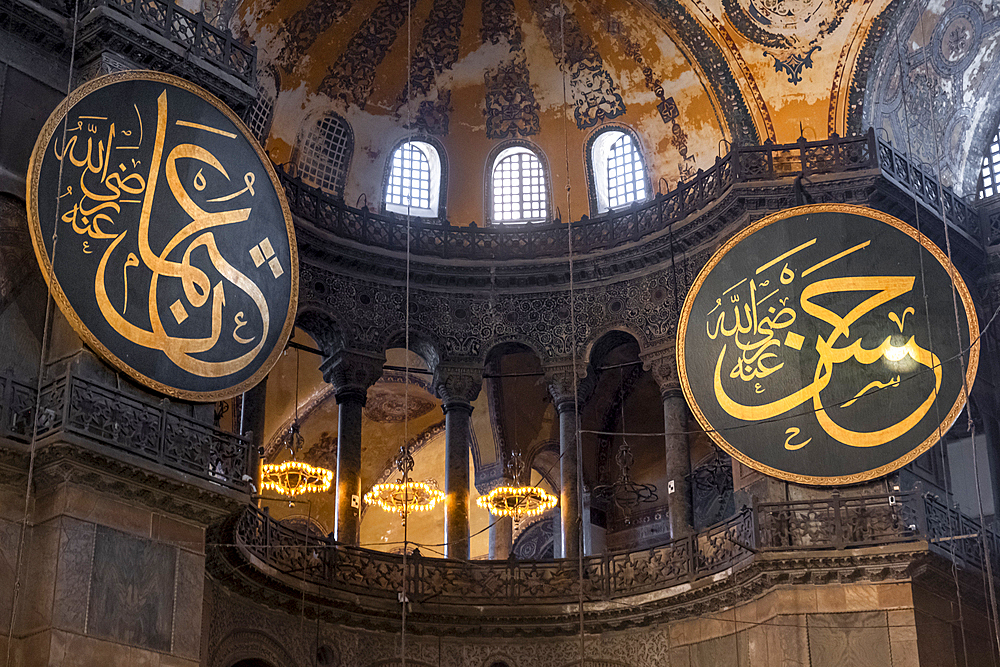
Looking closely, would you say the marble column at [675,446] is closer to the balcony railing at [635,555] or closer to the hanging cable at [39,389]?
the balcony railing at [635,555]

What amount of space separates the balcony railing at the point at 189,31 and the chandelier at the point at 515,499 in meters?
5.18

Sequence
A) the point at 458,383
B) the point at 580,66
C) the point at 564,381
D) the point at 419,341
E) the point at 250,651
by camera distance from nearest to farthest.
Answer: the point at 250,651, the point at 564,381, the point at 458,383, the point at 419,341, the point at 580,66

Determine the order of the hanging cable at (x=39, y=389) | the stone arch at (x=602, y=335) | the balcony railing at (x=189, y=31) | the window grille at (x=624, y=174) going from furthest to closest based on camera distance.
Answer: the window grille at (x=624, y=174) < the stone arch at (x=602, y=335) < the balcony railing at (x=189, y=31) < the hanging cable at (x=39, y=389)

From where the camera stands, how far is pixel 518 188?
1866 centimetres

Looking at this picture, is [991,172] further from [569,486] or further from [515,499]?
[515,499]

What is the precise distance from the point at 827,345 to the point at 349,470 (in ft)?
17.2

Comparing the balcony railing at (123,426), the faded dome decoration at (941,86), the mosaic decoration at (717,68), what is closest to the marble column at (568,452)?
the mosaic decoration at (717,68)

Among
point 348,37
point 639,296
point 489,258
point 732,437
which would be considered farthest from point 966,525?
point 348,37

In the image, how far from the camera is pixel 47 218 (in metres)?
12.3

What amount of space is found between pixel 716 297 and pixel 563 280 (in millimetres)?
2337

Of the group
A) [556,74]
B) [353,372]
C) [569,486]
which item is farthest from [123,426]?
[556,74]

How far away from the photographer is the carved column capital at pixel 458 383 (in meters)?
17.6

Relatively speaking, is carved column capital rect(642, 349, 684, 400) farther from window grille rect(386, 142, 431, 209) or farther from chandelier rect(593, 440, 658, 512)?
window grille rect(386, 142, 431, 209)

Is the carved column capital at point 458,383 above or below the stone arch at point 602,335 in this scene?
below
